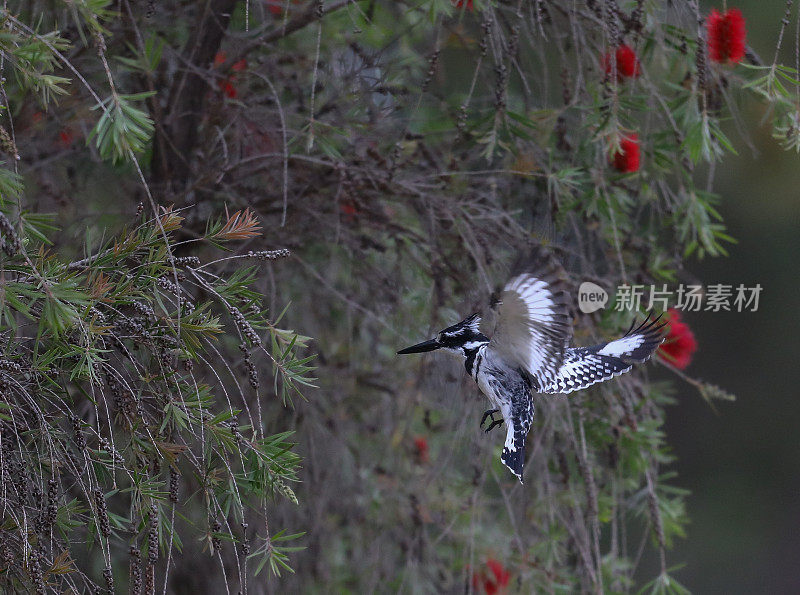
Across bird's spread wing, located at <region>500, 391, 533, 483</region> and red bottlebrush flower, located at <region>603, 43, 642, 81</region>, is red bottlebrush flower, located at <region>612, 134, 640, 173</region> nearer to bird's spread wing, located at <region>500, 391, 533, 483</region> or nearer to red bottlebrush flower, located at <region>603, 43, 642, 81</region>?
red bottlebrush flower, located at <region>603, 43, 642, 81</region>

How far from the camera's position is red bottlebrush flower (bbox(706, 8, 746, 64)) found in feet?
4.27

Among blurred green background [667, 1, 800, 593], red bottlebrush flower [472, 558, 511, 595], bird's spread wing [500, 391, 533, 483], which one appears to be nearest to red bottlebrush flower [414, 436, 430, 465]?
red bottlebrush flower [472, 558, 511, 595]

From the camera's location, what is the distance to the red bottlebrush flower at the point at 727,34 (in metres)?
1.30

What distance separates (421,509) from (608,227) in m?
0.58

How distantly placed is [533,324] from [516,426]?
0.19 m

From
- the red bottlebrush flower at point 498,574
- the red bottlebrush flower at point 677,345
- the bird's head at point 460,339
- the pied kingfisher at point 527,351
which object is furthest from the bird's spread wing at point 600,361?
the red bottlebrush flower at point 498,574

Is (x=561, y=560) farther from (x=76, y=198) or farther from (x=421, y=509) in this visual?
(x=76, y=198)

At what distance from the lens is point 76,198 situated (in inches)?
65.3

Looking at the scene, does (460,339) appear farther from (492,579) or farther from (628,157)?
(492,579)

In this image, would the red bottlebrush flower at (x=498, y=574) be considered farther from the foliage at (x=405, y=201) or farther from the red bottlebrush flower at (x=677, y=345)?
the red bottlebrush flower at (x=677, y=345)

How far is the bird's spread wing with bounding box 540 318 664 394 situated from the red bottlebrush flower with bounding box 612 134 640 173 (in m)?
0.33

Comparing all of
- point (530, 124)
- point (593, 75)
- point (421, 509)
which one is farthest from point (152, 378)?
point (593, 75)

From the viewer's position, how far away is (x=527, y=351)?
3.33 ft

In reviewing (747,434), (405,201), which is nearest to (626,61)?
(405,201)
